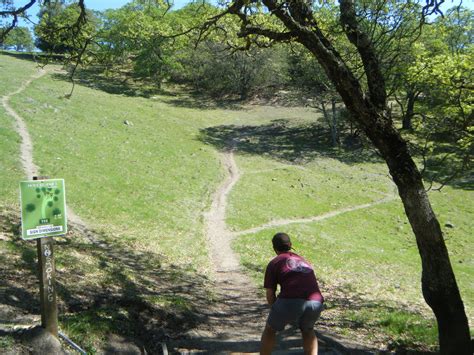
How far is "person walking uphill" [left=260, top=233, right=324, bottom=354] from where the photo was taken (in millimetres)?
5398

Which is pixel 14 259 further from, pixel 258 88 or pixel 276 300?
pixel 258 88

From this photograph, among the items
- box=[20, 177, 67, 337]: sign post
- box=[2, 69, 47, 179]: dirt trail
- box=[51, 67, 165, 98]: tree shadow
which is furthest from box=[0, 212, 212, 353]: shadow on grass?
box=[51, 67, 165, 98]: tree shadow

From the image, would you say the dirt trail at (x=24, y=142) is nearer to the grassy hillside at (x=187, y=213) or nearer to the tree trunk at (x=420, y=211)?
the grassy hillside at (x=187, y=213)

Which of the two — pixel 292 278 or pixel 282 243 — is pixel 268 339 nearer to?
pixel 292 278

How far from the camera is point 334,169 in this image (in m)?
33.9

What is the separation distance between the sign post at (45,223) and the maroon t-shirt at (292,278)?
2790 millimetres

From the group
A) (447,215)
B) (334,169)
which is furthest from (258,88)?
(447,215)

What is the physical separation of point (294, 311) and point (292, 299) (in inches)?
6.1

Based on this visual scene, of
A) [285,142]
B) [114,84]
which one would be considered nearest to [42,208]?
[285,142]

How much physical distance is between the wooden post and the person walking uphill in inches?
109

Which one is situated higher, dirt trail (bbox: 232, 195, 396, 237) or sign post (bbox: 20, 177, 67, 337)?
sign post (bbox: 20, 177, 67, 337)

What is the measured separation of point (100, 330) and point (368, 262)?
1299 cm

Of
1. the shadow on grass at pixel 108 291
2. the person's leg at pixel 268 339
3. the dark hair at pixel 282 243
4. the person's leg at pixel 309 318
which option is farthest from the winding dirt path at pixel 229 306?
the dark hair at pixel 282 243

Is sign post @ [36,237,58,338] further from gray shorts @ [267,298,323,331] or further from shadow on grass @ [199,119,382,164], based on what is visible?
shadow on grass @ [199,119,382,164]
